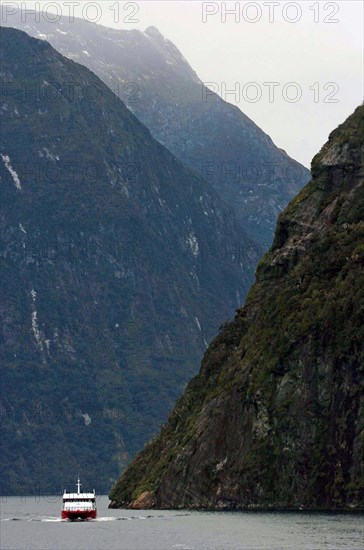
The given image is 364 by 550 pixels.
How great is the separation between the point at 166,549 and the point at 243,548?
9052 millimetres

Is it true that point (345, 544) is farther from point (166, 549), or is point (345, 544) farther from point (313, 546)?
point (166, 549)

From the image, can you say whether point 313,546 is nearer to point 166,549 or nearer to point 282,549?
point 282,549

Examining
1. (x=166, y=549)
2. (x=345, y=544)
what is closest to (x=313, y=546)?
(x=345, y=544)

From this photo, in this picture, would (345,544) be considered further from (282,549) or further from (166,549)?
(166,549)

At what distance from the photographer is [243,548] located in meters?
196

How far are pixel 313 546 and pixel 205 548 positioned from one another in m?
12.7

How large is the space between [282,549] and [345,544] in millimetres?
6993

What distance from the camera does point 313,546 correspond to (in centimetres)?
19400

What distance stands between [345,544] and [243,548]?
460 inches

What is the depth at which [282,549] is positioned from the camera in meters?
193

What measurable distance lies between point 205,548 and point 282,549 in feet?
32.7

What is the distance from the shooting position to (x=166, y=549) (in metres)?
199

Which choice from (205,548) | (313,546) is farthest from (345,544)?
(205,548)

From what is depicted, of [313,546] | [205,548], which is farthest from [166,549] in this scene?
[313,546]
